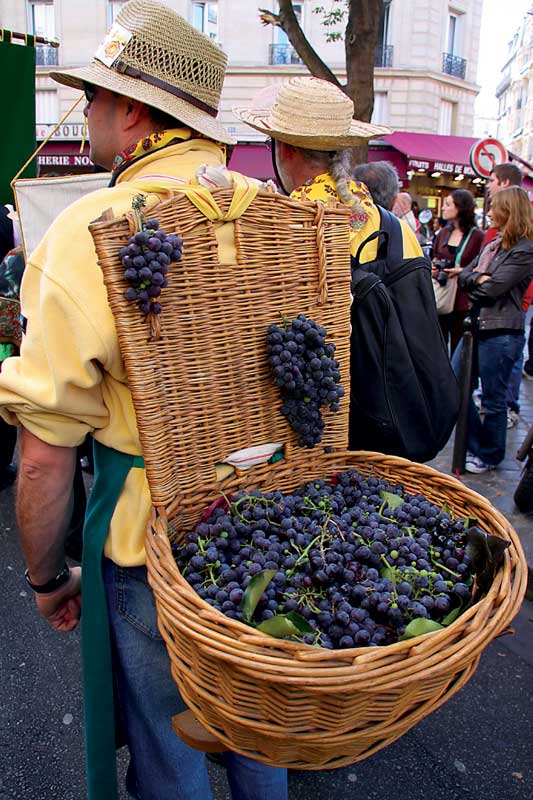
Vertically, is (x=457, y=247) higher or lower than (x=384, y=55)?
lower

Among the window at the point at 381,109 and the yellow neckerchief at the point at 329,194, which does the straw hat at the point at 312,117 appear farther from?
the window at the point at 381,109

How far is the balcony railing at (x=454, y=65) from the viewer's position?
2170 centimetres

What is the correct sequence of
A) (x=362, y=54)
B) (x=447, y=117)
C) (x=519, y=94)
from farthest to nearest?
(x=519, y=94) < (x=447, y=117) < (x=362, y=54)

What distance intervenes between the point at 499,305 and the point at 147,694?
3880 mm

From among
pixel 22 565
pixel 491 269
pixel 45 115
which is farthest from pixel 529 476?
pixel 45 115

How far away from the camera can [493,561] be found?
1.10 m

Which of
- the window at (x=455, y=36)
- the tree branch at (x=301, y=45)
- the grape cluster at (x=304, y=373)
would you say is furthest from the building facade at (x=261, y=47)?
the grape cluster at (x=304, y=373)

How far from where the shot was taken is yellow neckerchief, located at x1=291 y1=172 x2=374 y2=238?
2062 mm

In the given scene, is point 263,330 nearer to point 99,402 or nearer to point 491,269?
point 99,402

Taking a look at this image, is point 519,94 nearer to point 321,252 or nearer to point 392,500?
point 321,252

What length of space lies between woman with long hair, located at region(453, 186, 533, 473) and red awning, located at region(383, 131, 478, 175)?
14474 millimetres

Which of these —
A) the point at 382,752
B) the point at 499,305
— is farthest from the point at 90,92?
the point at 499,305

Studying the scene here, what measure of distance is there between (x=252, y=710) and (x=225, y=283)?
29.1 inches

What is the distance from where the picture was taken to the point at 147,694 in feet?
4.40
